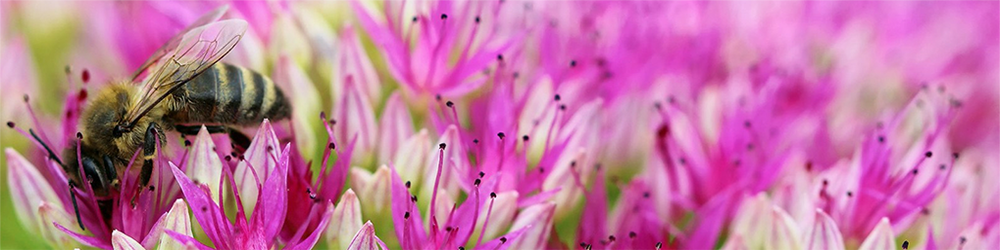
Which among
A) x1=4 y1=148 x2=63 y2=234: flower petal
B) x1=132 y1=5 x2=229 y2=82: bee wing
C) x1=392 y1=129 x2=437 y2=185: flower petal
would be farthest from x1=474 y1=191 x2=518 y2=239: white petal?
x1=4 y1=148 x2=63 y2=234: flower petal

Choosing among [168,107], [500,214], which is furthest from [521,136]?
[168,107]

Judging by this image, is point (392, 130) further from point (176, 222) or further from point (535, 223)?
point (176, 222)

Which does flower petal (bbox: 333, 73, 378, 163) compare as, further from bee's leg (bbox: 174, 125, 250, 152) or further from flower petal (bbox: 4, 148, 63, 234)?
flower petal (bbox: 4, 148, 63, 234)

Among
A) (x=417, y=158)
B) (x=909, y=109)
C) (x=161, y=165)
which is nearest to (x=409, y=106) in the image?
(x=417, y=158)

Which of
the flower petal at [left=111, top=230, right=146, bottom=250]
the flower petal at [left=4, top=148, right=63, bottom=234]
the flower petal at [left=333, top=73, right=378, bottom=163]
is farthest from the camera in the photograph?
the flower petal at [left=333, top=73, right=378, bottom=163]

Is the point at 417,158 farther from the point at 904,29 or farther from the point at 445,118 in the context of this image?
the point at 904,29

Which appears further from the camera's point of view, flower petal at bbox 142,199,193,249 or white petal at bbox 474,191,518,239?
white petal at bbox 474,191,518,239
